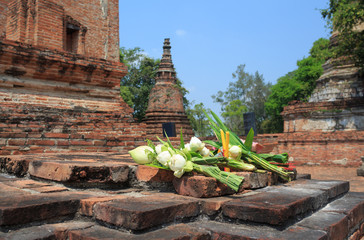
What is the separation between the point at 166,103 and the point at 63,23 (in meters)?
11.6

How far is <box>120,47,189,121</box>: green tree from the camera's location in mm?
27609

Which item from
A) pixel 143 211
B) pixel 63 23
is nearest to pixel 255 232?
pixel 143 211

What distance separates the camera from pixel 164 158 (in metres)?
1.87

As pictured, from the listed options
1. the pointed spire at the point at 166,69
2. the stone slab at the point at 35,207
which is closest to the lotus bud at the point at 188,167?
the stone slab at the point at 35,207

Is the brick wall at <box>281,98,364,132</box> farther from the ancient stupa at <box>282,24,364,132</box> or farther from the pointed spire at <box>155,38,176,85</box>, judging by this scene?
the pointed spire at <box>155,38,176,85</box>

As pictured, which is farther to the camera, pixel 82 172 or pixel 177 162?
pixel 82 172

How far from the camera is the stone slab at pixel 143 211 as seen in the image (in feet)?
4.45

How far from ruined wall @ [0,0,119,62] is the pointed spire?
10999 mm

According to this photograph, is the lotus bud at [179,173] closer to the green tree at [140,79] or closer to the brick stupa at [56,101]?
the brick stupa at [56,101]

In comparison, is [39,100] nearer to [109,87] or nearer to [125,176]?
[109,87]

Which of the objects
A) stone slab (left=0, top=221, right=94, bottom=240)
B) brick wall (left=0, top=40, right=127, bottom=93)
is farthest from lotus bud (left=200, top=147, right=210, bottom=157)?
brick wall (left=0, top=40, right=127, bottom=93)

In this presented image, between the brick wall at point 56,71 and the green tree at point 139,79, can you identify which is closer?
the brick wall at point 56,71

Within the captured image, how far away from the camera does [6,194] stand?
168 centimetres

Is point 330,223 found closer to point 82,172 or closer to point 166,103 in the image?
point 82,172
